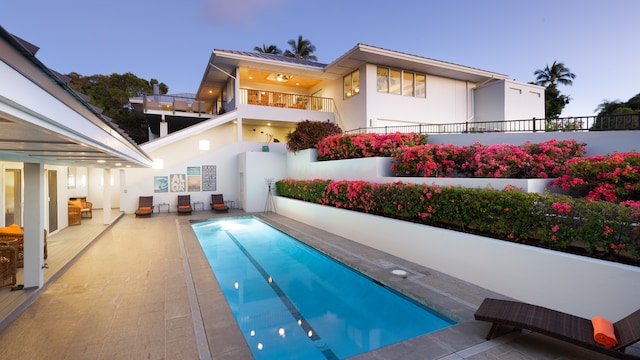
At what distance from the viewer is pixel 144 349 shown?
3625 millimetres

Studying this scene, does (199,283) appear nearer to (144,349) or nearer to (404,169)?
(144,349)

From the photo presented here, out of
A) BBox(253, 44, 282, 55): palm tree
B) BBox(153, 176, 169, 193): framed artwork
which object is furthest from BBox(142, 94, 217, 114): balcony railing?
BBox(253, 44, 282, 55): palm tree

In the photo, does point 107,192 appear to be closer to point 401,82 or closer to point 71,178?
point 71,178

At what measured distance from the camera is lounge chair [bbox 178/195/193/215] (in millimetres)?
14965

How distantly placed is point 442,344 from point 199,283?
4300mm

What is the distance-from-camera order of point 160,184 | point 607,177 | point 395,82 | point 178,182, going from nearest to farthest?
point 607,177 < point 160,184 < point 178,182 < point 395,82

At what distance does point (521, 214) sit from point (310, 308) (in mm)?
3913

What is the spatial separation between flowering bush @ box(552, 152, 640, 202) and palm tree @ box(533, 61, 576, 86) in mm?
37917

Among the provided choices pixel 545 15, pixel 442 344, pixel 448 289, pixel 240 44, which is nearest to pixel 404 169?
pixel 448 289

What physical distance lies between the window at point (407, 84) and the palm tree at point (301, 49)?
79.0 ft

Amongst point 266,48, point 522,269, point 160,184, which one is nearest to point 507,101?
point 522,269

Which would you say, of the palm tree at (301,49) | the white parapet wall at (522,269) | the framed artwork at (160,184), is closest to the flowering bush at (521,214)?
the white parapet wall at (522,269)

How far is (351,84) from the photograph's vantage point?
56.5 ft

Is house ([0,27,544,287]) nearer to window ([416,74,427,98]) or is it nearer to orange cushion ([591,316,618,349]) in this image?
window ([416,74,427,98])
